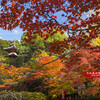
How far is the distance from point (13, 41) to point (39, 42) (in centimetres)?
467

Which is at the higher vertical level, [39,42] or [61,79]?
[39,42]

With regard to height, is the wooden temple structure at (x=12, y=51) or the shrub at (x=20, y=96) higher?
the wooden temple structure at (x=12, y=51)

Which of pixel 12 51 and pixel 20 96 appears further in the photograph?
pixel 12 51

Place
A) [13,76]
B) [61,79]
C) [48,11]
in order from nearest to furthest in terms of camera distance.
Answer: [48,11]
[61,79]
[13,76]

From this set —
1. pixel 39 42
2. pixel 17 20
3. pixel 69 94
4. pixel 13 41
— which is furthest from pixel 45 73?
pixel 13 41

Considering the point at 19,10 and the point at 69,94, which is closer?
the point at 19,10

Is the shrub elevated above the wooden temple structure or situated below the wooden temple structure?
below

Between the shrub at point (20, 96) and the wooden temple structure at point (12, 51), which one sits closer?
the shrub at point (20, 96)

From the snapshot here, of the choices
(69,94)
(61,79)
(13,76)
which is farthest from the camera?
(13,76)

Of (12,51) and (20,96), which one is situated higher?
(12,51)

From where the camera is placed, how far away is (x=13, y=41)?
23.7 m

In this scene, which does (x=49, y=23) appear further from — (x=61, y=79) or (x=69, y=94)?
(x=69, y=94)

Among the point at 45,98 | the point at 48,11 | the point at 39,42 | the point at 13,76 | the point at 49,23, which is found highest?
the point at 39,42

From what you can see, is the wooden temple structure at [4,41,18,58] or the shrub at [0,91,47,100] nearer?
the shrub at [0,91,47,100]
